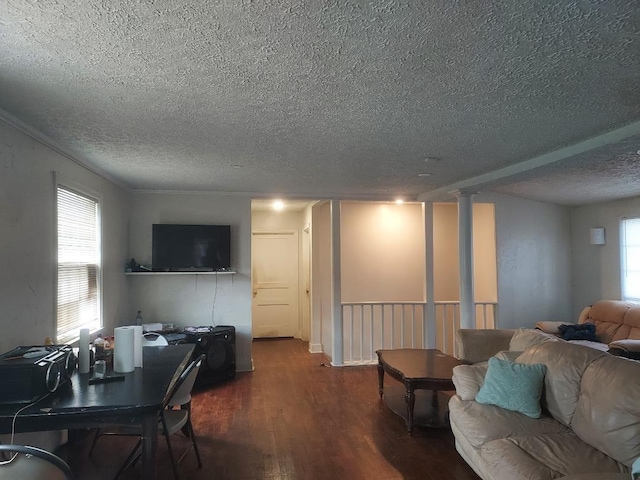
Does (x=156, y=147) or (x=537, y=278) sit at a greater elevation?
(x=156, y=147)

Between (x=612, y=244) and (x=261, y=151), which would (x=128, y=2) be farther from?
(x=612, y=244)

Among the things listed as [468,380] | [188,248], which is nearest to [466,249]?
[468,380]

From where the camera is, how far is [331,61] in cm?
194

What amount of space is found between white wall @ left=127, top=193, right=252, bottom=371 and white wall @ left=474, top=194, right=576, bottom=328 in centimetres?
348

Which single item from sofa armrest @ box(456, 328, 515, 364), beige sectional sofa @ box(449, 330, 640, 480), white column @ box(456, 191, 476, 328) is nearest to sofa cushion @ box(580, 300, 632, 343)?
white column @ box(456, 191, 476, 328)

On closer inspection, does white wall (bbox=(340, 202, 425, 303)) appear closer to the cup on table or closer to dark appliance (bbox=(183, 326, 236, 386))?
dark appliance (bbox=(183, 326, 236, 386))

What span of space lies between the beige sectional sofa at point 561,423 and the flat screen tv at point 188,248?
3.23 metres

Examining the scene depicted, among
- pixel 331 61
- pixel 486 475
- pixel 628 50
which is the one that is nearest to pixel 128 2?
pixel 331 61

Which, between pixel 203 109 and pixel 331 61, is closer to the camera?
pixel 331 61

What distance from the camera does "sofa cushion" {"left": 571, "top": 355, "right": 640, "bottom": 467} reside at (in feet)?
7.30

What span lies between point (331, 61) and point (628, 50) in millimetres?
1262

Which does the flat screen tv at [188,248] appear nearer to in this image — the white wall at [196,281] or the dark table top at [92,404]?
the white wall at [196,281]

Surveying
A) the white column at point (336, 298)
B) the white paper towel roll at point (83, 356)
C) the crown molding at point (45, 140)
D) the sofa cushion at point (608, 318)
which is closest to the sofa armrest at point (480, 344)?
the sofa cushion at point (608, 318)

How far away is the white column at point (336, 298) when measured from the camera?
5855mm
